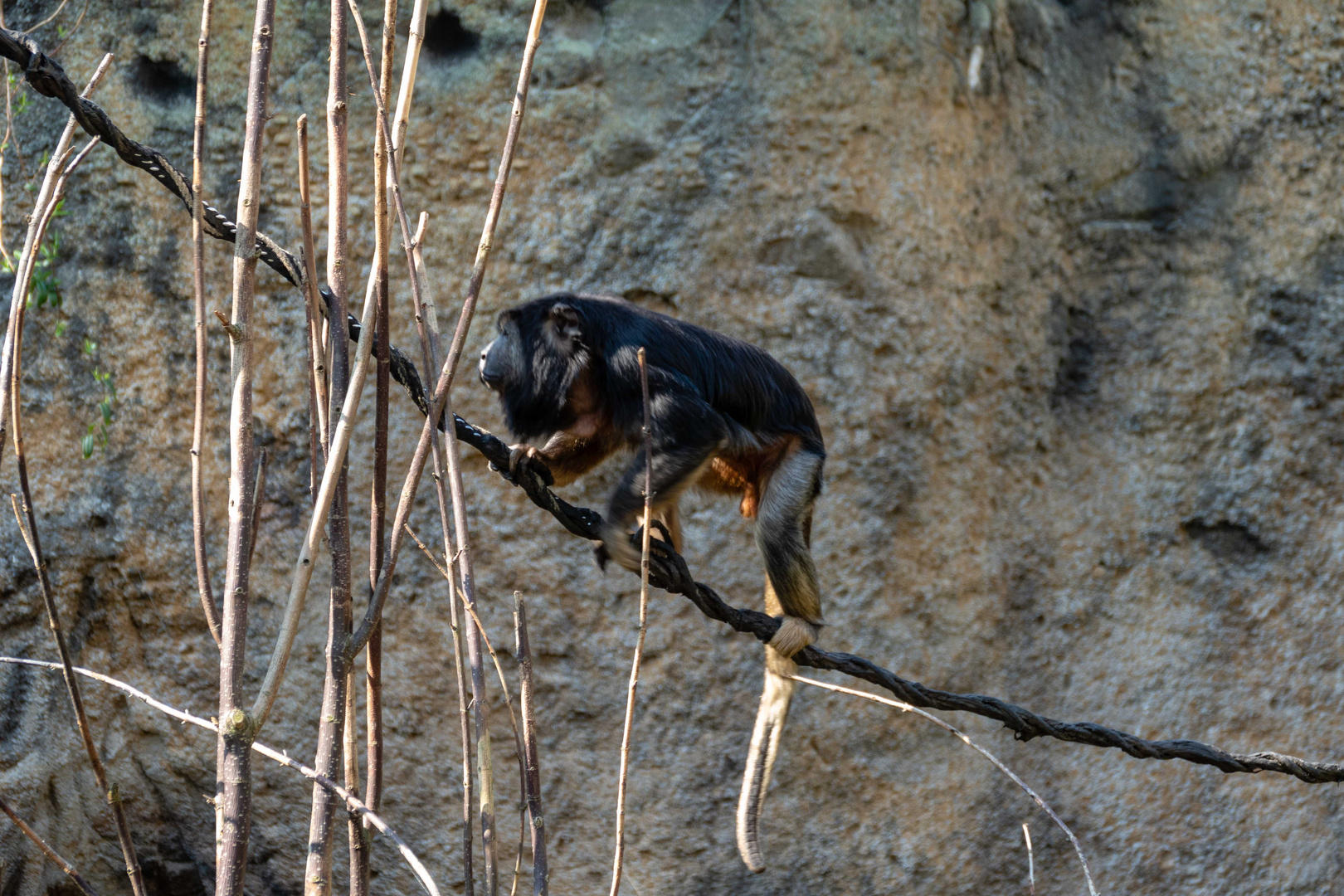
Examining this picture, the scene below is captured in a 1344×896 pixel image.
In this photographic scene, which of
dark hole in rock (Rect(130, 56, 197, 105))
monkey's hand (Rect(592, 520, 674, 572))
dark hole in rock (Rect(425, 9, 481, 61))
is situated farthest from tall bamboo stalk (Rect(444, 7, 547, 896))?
dark hole in rock (Rect(130, 56, 197, 105))

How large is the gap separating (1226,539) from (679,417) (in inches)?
116

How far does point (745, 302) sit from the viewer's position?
4.35 metres

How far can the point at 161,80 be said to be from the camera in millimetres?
4488

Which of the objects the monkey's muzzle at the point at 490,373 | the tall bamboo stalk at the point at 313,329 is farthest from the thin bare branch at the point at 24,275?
the monkey's muzzle at the point at 490,373

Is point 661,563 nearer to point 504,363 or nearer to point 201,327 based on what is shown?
point 504,363

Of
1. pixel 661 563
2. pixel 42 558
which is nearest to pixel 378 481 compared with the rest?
pixel 42 558

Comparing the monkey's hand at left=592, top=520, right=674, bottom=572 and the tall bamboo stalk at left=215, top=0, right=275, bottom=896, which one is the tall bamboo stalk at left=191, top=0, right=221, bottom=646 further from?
the monkey's hand at left=592, top=520, right=674, bottom=572

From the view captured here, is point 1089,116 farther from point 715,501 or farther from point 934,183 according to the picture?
point 715,501

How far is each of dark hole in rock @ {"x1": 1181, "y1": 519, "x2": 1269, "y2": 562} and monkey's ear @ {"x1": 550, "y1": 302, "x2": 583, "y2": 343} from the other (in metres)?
2.94

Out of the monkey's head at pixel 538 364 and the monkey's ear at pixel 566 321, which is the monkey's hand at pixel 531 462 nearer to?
the monkey's head at pixel 538 364

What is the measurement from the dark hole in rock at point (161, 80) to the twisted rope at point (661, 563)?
1.97 meters

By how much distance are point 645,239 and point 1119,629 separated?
2513mm

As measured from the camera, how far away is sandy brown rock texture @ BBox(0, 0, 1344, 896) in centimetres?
425

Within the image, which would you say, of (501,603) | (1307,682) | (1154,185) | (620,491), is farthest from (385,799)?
(1154,185)
